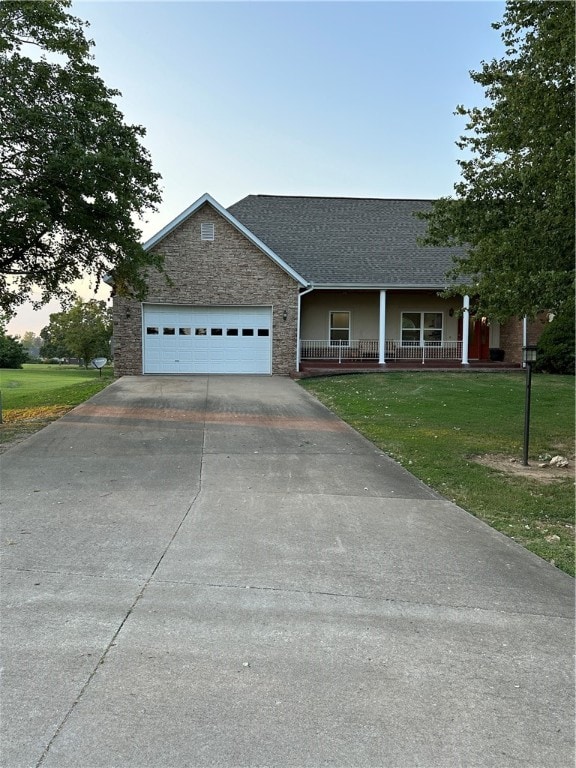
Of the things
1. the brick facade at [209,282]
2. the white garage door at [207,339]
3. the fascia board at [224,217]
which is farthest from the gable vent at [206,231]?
the white garage door at [207,339]

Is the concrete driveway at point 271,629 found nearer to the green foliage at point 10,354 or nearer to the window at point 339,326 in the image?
the window at point 339,326

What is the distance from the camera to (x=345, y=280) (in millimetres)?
21984

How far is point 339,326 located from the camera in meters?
24.3

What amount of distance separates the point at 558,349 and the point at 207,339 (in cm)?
1258

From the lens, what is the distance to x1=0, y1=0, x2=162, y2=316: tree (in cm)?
978

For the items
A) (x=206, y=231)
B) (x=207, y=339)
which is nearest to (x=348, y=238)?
(x=206, y=231)

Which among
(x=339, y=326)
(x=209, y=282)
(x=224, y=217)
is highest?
(x=224, y=217)

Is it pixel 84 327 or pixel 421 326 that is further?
pixel 84 327

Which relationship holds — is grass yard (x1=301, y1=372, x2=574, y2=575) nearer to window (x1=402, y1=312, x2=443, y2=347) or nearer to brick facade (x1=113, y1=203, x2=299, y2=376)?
brick facade (x1=113, y1=203, x2=299, y2=376)

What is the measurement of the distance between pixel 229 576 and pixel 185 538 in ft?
2.98

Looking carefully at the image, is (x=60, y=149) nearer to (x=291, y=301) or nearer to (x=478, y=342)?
(x=291, y=301)

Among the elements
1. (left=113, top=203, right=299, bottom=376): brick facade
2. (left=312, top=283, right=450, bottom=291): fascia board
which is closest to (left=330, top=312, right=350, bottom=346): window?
(left=312, top=283, right=450, bottom=291): fascia board

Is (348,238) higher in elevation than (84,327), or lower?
higher

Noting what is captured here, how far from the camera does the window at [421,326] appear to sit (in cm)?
2436
